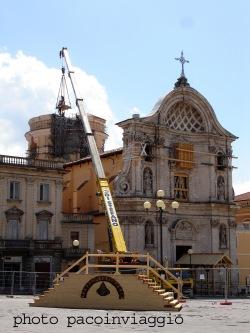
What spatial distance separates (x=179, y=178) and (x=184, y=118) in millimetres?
5976

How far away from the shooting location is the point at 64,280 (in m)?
29.1

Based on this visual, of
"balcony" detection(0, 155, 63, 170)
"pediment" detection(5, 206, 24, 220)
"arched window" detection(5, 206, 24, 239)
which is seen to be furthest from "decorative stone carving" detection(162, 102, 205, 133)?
"arched window" detection(5, 206, 24, 239)

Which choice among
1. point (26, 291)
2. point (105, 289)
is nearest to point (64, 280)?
point (105, 289)

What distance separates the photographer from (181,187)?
203ft

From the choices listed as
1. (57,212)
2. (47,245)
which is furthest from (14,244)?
(57,212)

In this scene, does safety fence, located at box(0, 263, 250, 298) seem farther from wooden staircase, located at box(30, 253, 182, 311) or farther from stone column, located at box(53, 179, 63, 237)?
wooden staircase, located at box(30, 253, 182, 311)

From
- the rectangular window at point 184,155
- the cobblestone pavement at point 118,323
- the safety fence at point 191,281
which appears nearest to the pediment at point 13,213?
the safety fence at point 191,281

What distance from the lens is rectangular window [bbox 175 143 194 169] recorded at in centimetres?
6116

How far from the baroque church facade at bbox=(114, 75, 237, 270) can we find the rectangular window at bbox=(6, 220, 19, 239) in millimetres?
9036

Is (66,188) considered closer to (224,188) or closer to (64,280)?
(224,188)

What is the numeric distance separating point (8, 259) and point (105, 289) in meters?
26.2

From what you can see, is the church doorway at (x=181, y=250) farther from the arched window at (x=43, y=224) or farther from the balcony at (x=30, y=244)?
the arched window at (x=43, y=224)

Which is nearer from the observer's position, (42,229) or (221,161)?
(42,229)

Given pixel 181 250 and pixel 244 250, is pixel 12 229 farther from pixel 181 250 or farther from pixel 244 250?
pixel 244 250
